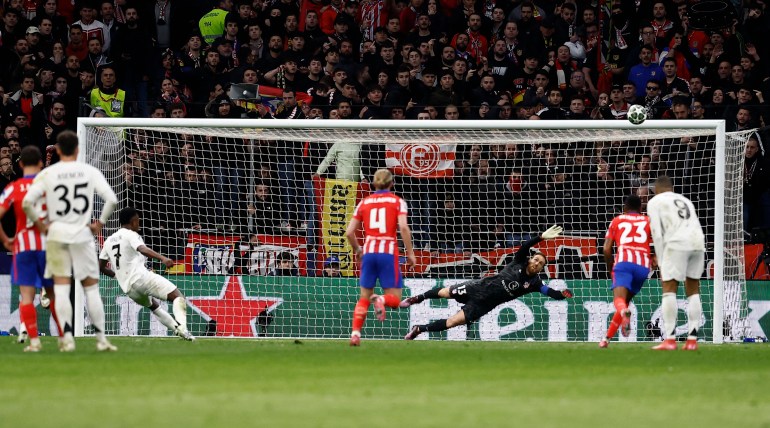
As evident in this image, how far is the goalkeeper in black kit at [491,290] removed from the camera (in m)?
17.4

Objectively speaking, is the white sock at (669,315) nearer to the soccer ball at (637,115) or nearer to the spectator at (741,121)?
the soccer ball at (637,115)

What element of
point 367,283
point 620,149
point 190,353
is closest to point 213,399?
point 190,353

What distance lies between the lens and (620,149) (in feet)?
65.5

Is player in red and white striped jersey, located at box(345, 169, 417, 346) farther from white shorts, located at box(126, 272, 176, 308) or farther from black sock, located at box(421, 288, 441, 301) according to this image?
white shorts, located at box(126, 272, 176, 308)

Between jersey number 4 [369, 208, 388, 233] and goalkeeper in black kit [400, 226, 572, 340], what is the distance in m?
2.62

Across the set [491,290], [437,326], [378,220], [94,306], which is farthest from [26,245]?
[491,290]

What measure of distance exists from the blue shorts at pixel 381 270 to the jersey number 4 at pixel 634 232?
118 inches

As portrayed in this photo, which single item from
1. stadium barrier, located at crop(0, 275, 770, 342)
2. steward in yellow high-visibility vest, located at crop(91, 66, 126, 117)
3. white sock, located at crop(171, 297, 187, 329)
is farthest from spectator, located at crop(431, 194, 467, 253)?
steward in yellow high-visibility vest, located at crop(91, 66, 126, 117)

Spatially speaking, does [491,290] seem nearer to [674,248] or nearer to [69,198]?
[674,248]

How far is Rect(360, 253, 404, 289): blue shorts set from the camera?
1505 centimetres

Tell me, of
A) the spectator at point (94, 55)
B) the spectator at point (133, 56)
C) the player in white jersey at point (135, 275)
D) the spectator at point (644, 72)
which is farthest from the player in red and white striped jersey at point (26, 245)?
the spectator at point (644, 72)

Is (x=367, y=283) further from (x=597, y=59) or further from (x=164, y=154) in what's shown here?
(x=597, y=59)

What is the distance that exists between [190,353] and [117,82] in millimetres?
10940

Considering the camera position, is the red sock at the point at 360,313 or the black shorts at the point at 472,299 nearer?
the red sock at the point at 360,313
